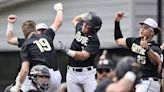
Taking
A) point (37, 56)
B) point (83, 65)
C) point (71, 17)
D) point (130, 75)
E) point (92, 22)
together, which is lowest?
point (71, 17)

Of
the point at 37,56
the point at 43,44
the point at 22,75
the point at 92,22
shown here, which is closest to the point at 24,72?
the point at 22,75

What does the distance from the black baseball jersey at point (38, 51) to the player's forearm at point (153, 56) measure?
147cm

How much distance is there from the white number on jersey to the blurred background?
3537 mm

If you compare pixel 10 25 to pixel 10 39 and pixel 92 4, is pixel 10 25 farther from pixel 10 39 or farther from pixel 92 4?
pixel 92 4

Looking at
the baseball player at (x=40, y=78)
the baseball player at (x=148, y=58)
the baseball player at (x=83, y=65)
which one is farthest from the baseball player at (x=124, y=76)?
the baseball player at (x=83, y=65)

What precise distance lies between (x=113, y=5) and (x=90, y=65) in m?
3.37

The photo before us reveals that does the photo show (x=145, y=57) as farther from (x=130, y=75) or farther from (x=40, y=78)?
(x=130, y=75)

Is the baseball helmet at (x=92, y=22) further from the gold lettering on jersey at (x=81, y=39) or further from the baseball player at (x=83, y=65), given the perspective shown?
the gold lettering on jersey at (x=81, y=39)

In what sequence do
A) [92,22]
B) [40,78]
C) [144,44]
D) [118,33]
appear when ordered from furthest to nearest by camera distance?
[118,33]
[92,22]
[144,44]
[40,78]

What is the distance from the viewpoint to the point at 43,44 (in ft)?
41.0

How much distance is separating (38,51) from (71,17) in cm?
416

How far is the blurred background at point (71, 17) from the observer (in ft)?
52.2

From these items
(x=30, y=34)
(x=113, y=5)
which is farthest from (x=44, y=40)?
(x=113, y=5)

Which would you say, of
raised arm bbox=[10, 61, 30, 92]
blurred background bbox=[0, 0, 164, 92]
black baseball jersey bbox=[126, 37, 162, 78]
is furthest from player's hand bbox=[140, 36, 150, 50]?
blurred background bbox=[0, 0, 164, 92]
